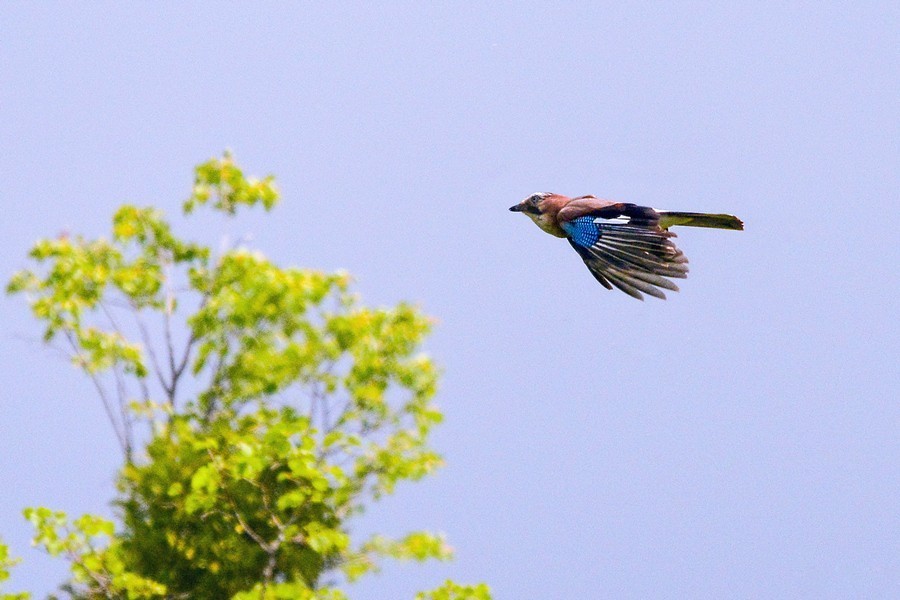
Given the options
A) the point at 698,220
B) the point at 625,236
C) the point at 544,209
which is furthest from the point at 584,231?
the point at 698,220

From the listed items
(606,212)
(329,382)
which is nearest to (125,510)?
(329,382)

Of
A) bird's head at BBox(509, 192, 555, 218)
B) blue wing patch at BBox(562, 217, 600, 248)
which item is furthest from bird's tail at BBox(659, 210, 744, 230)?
bird's head at BBox(509, 192, 555, 218)

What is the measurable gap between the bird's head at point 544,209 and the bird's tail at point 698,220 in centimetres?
50

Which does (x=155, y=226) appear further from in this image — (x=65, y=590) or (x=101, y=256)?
(x=65, y=590)

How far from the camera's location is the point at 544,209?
665 centimetres

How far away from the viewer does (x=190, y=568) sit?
12.8 m

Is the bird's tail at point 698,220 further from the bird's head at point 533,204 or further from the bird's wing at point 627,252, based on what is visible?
the bird's head at point 533,204

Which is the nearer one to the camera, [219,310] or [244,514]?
[244,514]

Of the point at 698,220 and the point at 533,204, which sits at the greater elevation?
the point at 533,204

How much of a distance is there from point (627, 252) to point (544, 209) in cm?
81

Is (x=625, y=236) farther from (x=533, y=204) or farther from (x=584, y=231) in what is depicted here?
(x=533, y=204)

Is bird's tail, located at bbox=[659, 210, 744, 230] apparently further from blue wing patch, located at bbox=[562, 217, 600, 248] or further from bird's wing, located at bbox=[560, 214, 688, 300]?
blue wing patch, located at bbox=[562, 217, 600, 248]

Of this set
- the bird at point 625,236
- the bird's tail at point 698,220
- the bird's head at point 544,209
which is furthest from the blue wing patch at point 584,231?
the bird's tail at point 698,220

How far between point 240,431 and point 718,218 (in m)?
8.16
